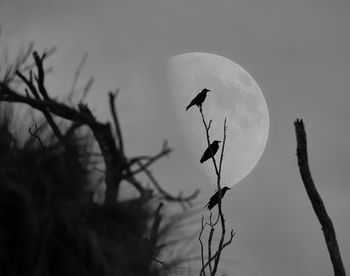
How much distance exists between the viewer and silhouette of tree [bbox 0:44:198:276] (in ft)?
4.49

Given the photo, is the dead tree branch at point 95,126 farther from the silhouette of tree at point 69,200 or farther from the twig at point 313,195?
the twig at point 313,195

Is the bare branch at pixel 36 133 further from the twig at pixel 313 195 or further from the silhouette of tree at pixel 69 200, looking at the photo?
the twig at pixel 313 195

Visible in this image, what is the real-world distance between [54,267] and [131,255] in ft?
0.73

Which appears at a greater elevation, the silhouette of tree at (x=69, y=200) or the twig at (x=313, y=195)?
the twig at (x=313, y=195)

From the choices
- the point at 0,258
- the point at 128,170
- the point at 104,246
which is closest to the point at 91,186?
the point at 128,170

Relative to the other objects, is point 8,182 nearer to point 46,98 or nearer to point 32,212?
point 32,212

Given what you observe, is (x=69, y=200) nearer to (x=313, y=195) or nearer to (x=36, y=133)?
(x=36, y=133)

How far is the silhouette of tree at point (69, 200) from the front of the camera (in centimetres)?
137

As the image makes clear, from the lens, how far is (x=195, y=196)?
61.4 inches

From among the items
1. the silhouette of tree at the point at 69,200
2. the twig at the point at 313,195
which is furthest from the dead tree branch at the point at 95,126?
the twig at the point at 313,195

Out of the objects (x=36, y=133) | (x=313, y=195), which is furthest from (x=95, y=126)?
(x=313, y=195)

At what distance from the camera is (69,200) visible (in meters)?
1.44

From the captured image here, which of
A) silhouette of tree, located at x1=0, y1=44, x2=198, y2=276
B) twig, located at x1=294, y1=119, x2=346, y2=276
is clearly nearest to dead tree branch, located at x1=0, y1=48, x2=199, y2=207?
silhouette of tree, located at x1=0, y1=44, x2=198, y2=276

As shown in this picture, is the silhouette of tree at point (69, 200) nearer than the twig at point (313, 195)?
Yes
